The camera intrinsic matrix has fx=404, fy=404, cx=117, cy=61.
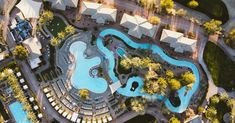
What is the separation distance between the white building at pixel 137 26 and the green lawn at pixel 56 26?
22.1ft

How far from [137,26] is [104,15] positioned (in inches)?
148

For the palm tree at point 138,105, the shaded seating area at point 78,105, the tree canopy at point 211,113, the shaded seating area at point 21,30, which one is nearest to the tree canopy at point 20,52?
the shaded seating area at point 21,30

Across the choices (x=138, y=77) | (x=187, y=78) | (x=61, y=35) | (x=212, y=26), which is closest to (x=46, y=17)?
(x=61, y=35)

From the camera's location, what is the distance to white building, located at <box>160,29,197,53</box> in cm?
4381

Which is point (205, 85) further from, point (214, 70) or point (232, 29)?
point (232, 29)

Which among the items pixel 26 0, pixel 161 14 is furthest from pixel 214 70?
pixel 26 0

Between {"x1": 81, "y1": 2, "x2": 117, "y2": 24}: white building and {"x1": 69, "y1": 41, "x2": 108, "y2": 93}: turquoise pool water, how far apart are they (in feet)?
11.3

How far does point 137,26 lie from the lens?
43594mm

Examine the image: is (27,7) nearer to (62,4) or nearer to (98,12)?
Result: (62,4)

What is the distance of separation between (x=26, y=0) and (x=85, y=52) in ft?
28.0

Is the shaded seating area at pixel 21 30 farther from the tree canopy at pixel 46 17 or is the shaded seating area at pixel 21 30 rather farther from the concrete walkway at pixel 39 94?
the concrete walkway at pixel 39 94

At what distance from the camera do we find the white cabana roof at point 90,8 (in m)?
43.5

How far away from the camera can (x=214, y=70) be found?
150 feet

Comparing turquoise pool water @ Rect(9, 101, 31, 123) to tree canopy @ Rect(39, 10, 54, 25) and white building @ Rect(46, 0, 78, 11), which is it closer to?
tree canopy @ Rect(39, 10, 54, 25)
